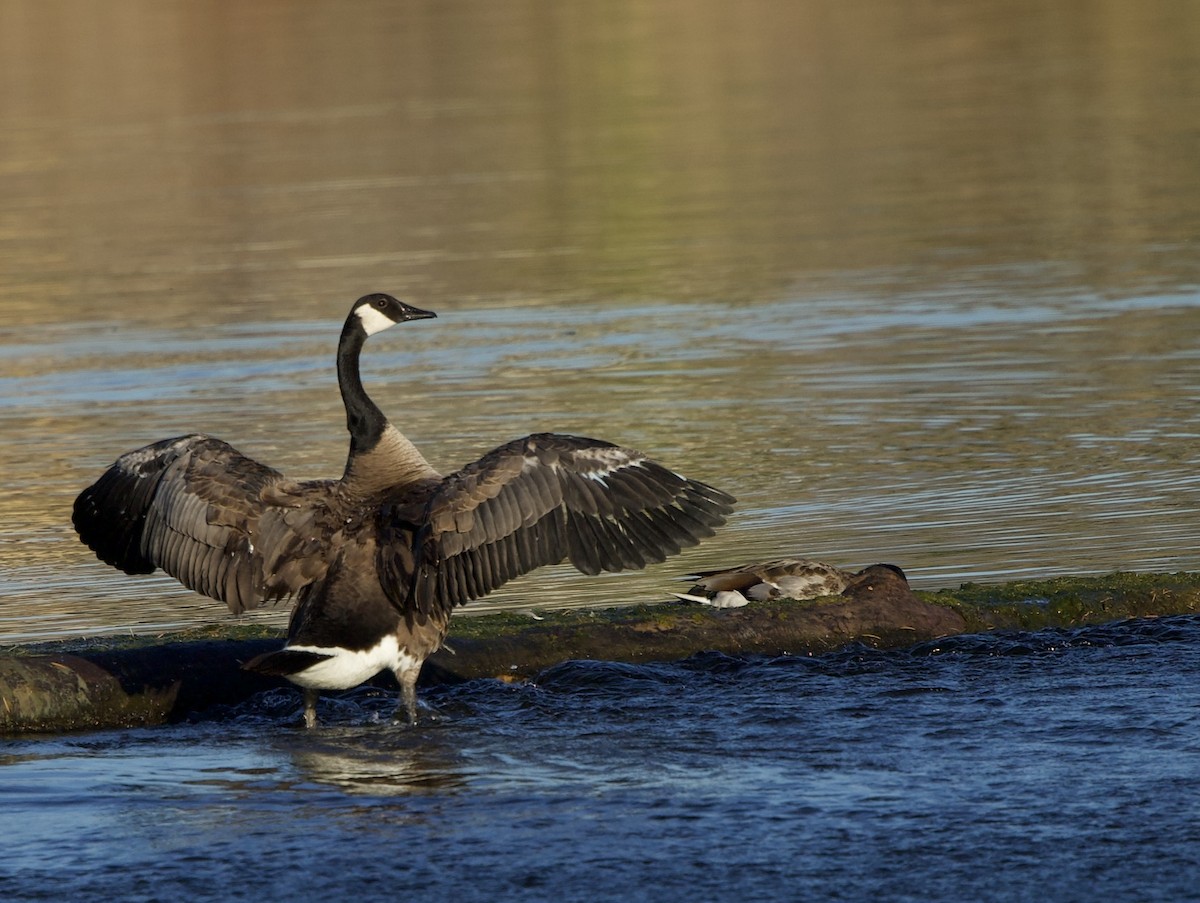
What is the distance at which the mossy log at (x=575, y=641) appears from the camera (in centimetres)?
809

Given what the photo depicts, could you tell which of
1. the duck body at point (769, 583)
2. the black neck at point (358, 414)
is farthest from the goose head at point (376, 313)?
the duck body at point (769, 583)

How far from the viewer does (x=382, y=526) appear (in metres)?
8.28

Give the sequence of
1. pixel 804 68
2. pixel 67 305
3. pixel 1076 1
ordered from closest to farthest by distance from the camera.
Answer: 1. pixel 67 305
2. pixel 804 68
3. pixel 1076 1

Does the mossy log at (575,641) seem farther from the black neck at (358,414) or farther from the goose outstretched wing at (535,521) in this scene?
the black neck at (358,414)

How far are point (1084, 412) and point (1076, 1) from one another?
42.0m

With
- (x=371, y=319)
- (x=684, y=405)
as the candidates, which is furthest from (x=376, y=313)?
(x=684, y=405)

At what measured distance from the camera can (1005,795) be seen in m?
6.54

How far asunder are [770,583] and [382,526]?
73.9 inches

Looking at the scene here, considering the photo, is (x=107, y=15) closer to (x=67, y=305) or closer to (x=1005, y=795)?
(x=67, y=305)

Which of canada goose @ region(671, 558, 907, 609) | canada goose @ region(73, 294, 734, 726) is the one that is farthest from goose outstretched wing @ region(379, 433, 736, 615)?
canada goose @ region(671, 558, 907, 609)

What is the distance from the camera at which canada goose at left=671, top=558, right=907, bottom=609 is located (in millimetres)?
9078

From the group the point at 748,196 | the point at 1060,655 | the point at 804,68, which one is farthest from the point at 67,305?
the point at 804,68

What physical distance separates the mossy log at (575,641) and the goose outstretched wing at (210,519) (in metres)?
0.28

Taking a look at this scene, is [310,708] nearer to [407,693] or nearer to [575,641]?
[407,693]
